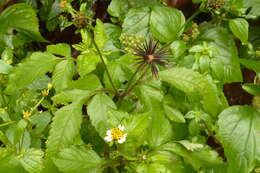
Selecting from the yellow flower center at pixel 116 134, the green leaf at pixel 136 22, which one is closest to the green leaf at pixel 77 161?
the yellow flower center at pixel 116 134

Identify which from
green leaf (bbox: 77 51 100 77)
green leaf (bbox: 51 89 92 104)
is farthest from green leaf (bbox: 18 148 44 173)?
green leaf (bbox: 77 51 100 77)

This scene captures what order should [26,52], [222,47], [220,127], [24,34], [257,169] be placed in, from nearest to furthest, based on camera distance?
[220,127]
[257,169]
[222,47]
[24,34]
[26,52]

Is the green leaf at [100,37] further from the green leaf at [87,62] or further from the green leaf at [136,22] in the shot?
the green leaf at [136,22]

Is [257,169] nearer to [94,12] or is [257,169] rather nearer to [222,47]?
[222,47]

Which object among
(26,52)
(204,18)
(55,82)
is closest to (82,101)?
(55,82)

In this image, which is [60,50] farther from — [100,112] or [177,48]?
[177,48]

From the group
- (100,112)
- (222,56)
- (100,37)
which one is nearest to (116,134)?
(100,112)
